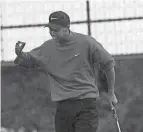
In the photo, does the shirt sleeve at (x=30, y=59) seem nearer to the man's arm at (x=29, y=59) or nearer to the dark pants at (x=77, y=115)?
the man's arm at (x=29, y=59)

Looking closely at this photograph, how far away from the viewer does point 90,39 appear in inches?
232

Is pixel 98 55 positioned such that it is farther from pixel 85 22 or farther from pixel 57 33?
pixel 85 22

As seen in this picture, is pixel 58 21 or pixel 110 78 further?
pixel 110 78

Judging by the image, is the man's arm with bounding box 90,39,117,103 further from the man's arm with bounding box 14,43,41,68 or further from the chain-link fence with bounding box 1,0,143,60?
the chain-link fence with bounding box 1,0,143,60

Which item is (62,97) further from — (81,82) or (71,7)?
(71,7)

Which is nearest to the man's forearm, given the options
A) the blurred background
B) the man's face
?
the man's face

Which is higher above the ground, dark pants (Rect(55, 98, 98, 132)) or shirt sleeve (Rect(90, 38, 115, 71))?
shirt sleeve (Rect(90, 38, 115, 71))

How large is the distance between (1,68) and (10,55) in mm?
230

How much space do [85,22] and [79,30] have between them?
5.7 inches

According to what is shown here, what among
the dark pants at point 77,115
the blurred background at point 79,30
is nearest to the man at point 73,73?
the dark pants at point 77,115

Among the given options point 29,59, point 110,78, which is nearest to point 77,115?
point 110,78

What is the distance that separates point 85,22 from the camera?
8.81 meters

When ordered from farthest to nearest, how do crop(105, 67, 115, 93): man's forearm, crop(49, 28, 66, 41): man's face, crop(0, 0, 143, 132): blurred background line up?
crop(0, 0, 143, 132): blurred background
crop(105, 67, 115, 93): man's forearm
crop(49, 28, 66, 41): man's face

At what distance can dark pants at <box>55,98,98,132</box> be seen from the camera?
5.76 metres
